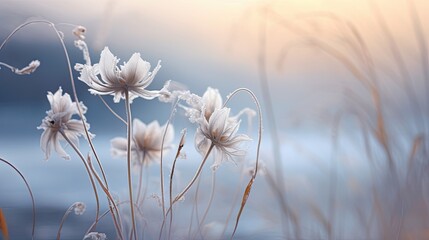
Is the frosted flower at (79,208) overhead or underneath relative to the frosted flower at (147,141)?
underneath

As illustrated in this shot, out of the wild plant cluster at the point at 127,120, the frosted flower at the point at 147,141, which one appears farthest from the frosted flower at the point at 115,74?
the frosted flower at the point at 147,141

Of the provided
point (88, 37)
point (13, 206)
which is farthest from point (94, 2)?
point (13, 206)

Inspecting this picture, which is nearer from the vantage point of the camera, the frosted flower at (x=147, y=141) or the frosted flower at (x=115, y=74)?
the frosted flower at (x=115, y=74)

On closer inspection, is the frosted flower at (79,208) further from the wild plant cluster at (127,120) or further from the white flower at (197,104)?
the white flower at (197,104)

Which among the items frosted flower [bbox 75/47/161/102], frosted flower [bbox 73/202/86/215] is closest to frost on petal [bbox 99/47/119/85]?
frosted flower [bbox 75/47/161/102]

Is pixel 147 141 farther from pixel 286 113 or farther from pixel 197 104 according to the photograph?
pixel 286 113

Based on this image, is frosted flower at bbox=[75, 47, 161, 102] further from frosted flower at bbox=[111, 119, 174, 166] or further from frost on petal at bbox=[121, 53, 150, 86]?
frosted flower at bbox=[111, 119, 174, 166]

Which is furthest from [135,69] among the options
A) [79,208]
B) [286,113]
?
[286,113]
